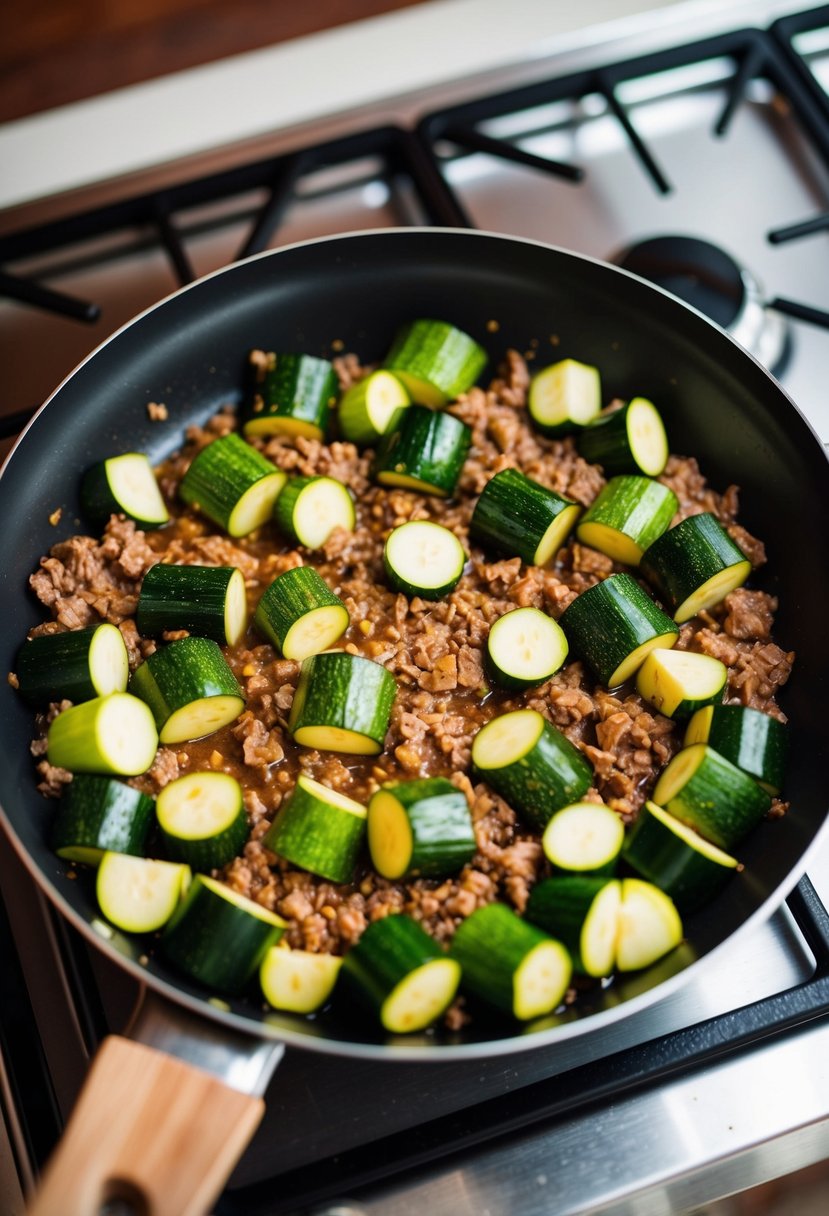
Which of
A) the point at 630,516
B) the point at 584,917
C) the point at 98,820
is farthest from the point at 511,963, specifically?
the point at 630,516

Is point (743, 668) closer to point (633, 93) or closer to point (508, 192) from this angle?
point (508, 192)

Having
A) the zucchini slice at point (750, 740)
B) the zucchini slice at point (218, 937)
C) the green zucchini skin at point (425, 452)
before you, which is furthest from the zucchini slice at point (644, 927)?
the green zucchini skin at point (425, 452)

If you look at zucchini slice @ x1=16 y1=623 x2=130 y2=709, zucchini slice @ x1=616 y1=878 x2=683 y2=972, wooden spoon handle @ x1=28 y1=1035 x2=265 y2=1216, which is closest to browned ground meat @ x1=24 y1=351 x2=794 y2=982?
zucchini slice @ x1=16 y1=623 x2=130 y2=709

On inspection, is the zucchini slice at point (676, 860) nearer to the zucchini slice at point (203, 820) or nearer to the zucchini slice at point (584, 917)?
the zucchini slice at point (584, 917)

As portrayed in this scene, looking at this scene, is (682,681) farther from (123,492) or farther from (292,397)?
(123,492)

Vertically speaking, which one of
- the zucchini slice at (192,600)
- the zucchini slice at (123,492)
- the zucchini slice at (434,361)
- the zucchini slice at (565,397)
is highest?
the zucchini slice at (434,361)
